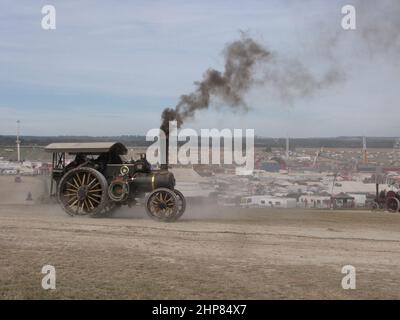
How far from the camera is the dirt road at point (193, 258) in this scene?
781 centimetres

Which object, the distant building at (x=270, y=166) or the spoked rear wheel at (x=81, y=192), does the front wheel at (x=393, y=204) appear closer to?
the spoked rear wheel at (x=81, y=192)

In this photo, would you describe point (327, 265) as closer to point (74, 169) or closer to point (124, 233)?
point (124, 233)

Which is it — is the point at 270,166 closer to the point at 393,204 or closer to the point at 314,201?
the point at 314,201

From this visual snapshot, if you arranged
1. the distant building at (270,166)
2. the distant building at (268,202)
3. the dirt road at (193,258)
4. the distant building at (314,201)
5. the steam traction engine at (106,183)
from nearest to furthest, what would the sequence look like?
1. the dirt road at (193,258)
2. the steam traction engine at (106,183)
3. the distant building at (268,202)
4. the distant building at (314,201)
5. the distant building at (270,166)

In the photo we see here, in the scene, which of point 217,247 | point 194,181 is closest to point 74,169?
point 217,247

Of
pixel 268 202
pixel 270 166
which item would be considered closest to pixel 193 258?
pixel 268 202

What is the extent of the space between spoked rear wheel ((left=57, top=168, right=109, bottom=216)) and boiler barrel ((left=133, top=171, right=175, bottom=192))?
954 mm

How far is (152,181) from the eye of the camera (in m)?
15.2

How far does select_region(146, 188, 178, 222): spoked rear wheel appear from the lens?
580 inches

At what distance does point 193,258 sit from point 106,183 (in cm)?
593

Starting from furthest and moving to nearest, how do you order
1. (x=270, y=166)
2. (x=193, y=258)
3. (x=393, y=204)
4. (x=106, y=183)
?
(x=270, y=166), (x=393, y=204), (x=106, y=183), (x=193, y=258)

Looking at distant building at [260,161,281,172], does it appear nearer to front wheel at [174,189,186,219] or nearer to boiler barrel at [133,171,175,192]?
front wheel at [174,189,186,219]

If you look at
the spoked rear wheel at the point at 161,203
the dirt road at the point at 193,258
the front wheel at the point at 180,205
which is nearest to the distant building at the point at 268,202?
the front wheel at the point at 180,205

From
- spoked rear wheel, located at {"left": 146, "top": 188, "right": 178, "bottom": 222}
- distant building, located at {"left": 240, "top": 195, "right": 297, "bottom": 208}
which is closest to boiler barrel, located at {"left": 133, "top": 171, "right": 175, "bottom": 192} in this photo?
spoked rear wheel, located at {"left": 146, "top": 188, "right": 178, "bottom": 222}
